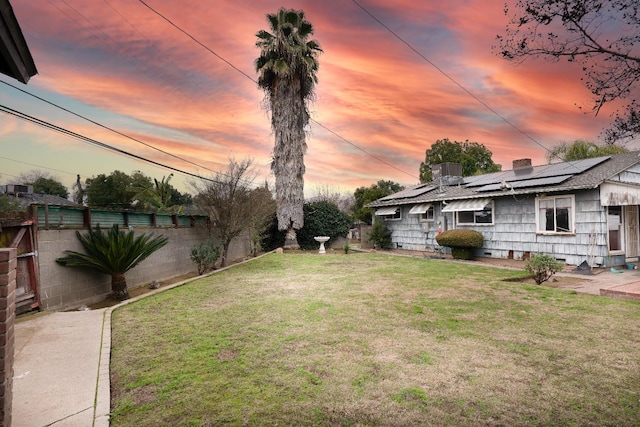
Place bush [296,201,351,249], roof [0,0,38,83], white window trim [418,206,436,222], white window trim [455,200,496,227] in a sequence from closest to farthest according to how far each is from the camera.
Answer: roof [0,0,38,83] < white window trim [455,200,496,227] < white window trim [418,206,436,222] < bush [296,201,351,249]

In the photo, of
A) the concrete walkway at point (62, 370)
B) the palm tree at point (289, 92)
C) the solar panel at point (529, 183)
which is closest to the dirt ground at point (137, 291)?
the concrete walkway at point (62, 370)

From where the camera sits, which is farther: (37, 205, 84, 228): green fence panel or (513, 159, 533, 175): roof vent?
(513, 159, 533, 175): roof vent

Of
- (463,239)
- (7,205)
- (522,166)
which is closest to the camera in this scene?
(463,239)

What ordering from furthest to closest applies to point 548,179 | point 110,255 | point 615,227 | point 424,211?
point 424,211 → point 548,179 → point 615,227 → point 110,255

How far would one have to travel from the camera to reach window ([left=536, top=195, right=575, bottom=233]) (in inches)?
482

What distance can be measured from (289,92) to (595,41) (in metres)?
18.0

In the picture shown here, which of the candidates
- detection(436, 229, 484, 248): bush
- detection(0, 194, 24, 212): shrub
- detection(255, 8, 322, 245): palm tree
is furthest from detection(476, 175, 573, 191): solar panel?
detection(0, 194, 24, 212): shrub

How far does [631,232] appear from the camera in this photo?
1262cm

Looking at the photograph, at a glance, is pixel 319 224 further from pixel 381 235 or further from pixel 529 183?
pixel 529 183

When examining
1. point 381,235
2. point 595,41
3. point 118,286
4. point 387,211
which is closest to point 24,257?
point 118,286

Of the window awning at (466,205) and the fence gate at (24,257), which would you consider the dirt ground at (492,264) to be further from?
the window awning at (466,205)

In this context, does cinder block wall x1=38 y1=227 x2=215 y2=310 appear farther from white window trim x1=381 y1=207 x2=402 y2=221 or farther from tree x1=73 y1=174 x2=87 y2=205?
tree x1=73 y1=174 x2=87 y2=205

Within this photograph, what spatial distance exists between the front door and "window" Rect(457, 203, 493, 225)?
178 inches

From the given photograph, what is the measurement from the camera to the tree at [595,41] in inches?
149
